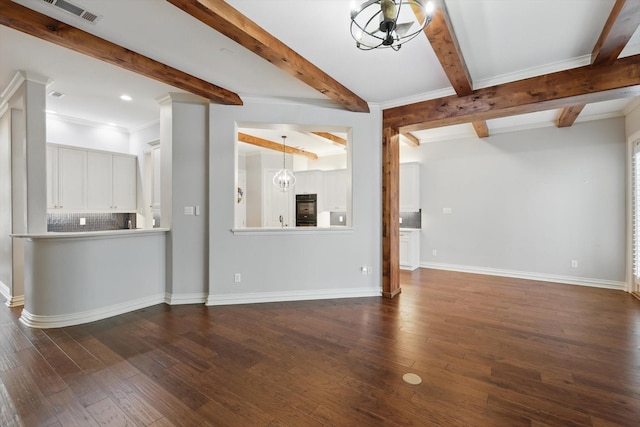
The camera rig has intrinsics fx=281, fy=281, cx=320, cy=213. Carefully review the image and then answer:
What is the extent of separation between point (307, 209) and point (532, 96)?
550cm

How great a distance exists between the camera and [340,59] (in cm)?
300

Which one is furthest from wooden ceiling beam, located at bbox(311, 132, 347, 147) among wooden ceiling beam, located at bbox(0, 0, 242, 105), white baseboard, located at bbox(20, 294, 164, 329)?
white baseboard, located at bbox(20, 294, 164, 329)

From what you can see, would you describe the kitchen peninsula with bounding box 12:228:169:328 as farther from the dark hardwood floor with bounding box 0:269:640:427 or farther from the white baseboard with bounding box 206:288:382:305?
the white baseboard with bounding box 206:288:382:305

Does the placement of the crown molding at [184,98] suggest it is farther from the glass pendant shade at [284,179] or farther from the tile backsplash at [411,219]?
the tile backsplash at [411,219]

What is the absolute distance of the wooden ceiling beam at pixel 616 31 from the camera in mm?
2047

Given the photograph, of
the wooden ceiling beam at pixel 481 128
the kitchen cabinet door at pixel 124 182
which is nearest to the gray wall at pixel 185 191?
the kitchen cabinet door at pixel 124 182

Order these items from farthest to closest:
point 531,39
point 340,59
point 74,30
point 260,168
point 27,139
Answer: point 260,168 → point 27,139 → point 340,59 → point 531,39 → point 74,30

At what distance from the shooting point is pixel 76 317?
10.3 ft

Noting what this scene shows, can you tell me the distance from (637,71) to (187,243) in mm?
5361

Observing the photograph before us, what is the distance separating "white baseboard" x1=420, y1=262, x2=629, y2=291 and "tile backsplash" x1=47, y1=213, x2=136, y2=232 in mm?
6431

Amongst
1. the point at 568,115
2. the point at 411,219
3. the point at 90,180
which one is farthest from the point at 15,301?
the point at 568,115

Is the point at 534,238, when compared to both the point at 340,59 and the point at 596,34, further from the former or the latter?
the point at 340,59

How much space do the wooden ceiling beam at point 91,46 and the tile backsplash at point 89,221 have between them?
308 cm

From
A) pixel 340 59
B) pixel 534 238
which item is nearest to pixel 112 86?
pixel 340 59
